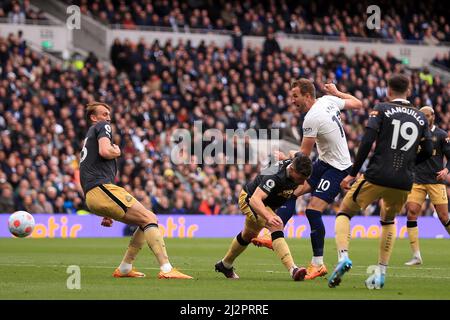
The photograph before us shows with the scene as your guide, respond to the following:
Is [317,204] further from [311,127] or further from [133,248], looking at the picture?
[133,248]

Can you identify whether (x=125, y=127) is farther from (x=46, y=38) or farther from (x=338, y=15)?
(x=338, y=15)

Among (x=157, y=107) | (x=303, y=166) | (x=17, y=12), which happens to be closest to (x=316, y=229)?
(x=303, y=166)

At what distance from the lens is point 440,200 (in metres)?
17.5

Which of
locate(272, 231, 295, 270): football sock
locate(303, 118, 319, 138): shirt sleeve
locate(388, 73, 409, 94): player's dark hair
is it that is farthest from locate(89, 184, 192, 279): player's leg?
locate(388, 73, 409, 94): player's dark hair

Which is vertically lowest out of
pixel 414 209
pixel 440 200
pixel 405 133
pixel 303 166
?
pixel 414 209

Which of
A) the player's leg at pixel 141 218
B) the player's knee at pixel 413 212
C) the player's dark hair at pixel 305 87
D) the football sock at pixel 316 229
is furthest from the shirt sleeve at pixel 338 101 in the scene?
the player's knee at pixel 413 212

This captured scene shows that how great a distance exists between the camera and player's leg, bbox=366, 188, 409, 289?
11.4 meters

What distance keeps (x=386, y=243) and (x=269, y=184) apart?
167 centimetres

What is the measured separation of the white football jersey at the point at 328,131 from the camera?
13359mm

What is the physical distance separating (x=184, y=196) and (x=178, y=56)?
766cm

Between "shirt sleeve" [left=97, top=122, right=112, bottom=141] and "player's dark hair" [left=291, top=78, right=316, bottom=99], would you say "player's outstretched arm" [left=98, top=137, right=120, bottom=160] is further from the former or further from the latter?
"player's dark hair" [left=291, top=78, right=316, bottom=99]

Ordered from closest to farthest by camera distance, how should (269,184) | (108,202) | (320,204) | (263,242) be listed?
(269,184), (108,202), (263,242), (320,204)

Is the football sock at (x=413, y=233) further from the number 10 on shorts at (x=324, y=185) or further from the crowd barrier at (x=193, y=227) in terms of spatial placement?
the crowd barrier at (x=193, y=227)
